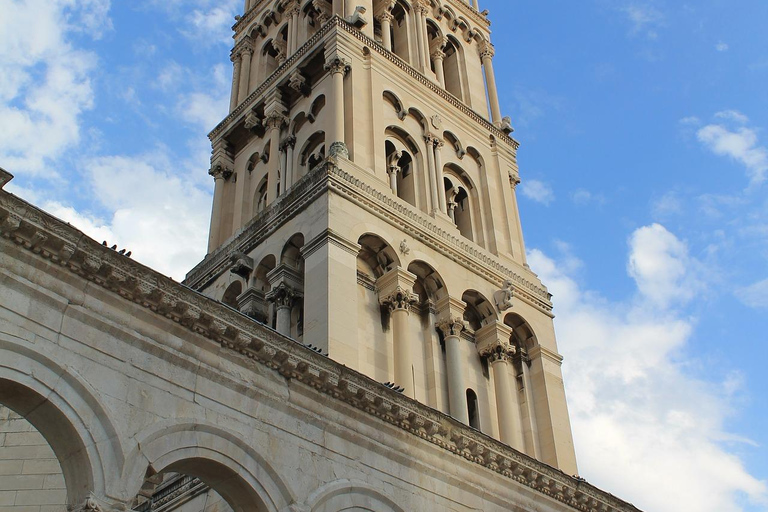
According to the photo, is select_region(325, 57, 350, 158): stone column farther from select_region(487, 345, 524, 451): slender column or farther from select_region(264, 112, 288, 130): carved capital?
select_region(487, 345, 524, 451): slender column

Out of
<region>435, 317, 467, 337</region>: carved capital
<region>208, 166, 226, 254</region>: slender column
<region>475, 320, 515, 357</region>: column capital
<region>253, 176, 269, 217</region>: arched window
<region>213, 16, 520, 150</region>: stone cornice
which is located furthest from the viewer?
<region>208, 166, 226, 254</region>: slender column

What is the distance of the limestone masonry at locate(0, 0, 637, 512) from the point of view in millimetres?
15586

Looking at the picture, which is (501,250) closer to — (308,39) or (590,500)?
(308,39)

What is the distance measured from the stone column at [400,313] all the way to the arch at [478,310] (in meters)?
2.89

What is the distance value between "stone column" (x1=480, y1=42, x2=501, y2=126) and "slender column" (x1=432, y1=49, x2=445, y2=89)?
224 centimetres

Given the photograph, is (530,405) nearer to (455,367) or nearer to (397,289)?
(455,367)

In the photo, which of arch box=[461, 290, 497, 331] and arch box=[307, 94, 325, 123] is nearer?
arch box=[461, 290, 497, 331]

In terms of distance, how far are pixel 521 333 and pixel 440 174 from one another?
645cm

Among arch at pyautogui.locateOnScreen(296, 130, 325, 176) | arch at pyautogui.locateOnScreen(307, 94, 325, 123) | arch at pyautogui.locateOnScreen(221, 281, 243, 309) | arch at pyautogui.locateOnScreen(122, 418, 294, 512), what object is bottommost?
arch at pyautogui.locateOnScreen(122, 418, 294, 512)

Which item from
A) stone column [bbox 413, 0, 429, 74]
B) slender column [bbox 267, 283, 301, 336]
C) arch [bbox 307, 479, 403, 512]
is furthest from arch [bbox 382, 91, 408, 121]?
arch [bbox 307, 479, 403, 512]

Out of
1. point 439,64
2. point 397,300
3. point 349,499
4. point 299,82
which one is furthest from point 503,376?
point 439,64

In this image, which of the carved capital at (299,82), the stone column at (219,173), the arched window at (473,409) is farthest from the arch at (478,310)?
the stone column at (219,173)

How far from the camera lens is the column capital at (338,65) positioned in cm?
3453

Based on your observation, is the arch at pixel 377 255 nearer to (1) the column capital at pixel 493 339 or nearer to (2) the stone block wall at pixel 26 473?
(1) the column capital at pixel 493 339
